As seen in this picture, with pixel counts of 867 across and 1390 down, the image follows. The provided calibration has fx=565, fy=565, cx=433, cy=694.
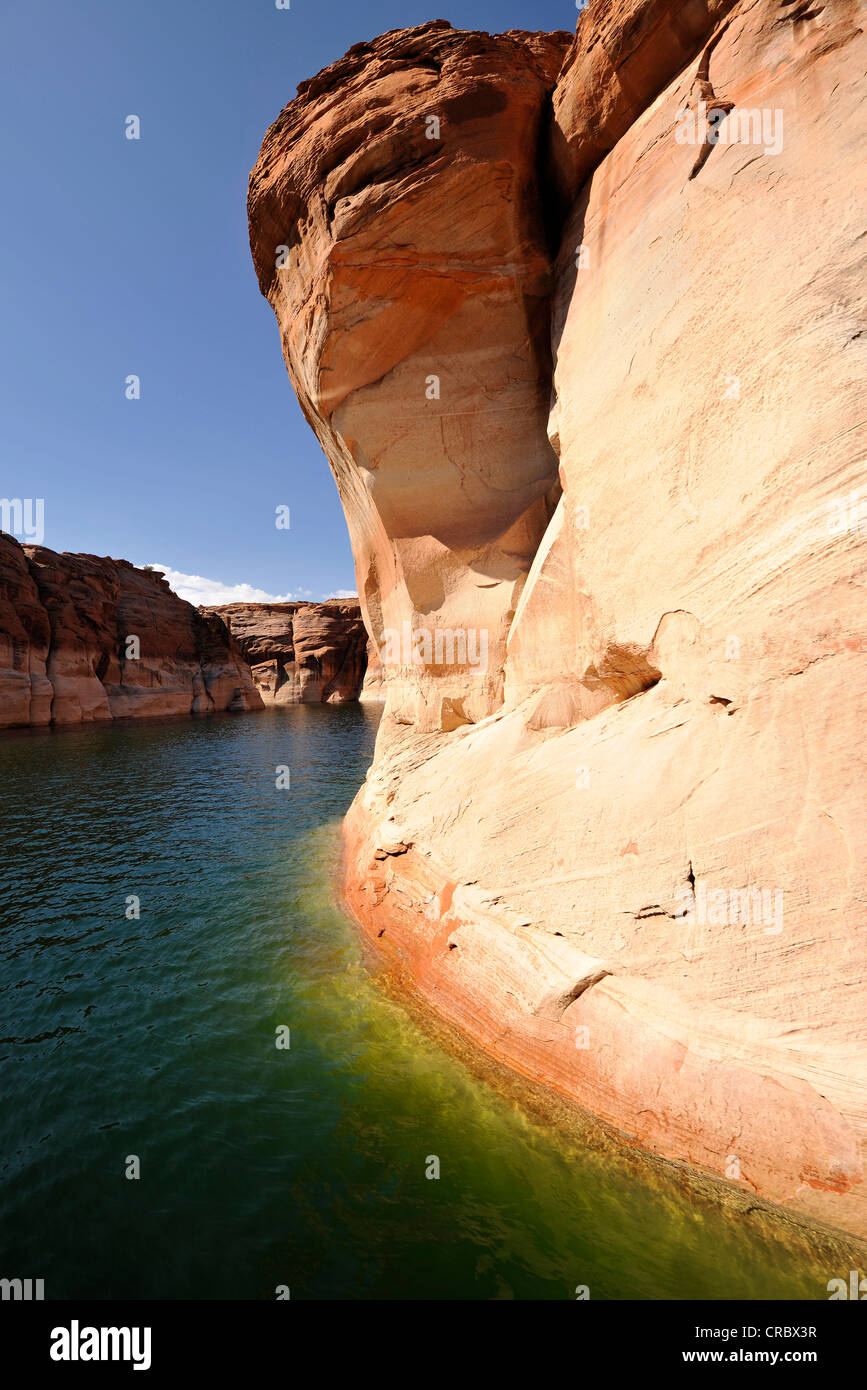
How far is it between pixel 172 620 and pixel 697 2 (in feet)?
180

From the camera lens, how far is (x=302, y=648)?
70812 millimetres

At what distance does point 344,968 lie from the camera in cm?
714

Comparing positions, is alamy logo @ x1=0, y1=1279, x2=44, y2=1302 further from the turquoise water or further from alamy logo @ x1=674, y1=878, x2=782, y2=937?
alamy logo @ x1=674, y1=878, x2=782, y2=937

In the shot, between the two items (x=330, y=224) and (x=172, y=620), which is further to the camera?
(x=172, y=620)

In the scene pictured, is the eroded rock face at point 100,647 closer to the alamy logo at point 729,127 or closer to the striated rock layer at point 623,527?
the striated rock layer at point 623,527

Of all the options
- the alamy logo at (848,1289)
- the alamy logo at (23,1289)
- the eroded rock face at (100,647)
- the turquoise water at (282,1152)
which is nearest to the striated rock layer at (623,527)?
the alamy logo at (848,1289)

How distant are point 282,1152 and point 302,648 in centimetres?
6881

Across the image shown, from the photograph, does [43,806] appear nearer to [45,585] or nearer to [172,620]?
[45,585]
